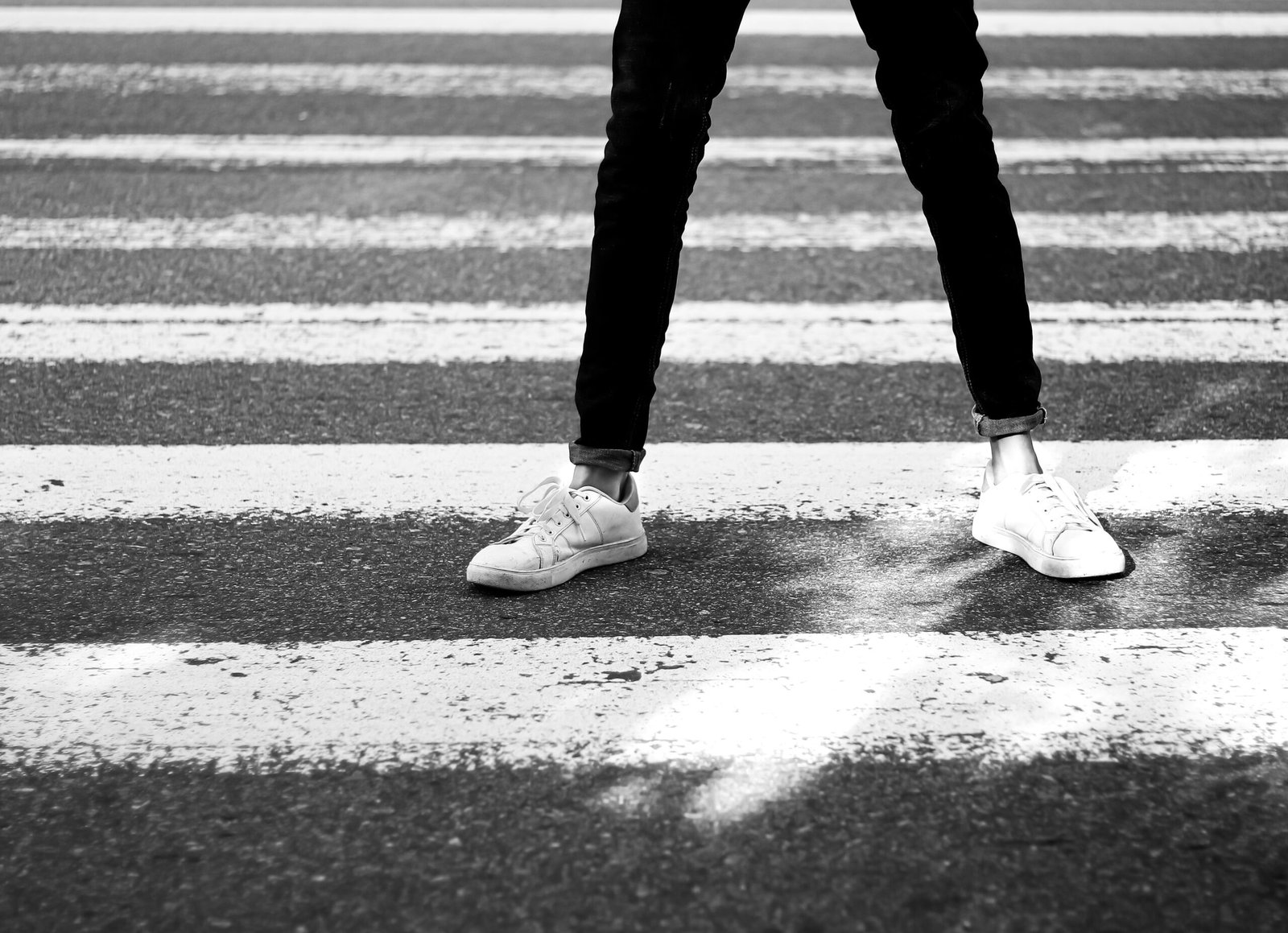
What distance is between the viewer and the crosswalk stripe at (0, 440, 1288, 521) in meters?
3.03

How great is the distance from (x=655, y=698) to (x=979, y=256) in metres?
1.15

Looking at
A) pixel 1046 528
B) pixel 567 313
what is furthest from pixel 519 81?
pixel 1046 528

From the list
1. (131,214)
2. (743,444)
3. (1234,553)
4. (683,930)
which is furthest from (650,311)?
(131,214)

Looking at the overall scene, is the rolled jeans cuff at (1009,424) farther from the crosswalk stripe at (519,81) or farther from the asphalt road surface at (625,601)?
the crosswalk stripe at (519,81)

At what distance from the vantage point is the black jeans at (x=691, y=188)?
2.70m

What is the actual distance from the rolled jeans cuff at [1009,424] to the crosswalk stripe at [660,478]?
0.66 ft

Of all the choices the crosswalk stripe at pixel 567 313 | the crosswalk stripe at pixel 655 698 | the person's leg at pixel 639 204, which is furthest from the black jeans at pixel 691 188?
the crosswalk stripe at pixel 567 313

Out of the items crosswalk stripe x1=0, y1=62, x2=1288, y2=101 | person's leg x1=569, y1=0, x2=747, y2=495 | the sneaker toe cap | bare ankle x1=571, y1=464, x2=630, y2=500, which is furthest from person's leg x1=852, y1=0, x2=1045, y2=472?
crosswalk stripe x1=0, y1=62, x2=1288, y2=101

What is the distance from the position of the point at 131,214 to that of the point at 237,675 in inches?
127

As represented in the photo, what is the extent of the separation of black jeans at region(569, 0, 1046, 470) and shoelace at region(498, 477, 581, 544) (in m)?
0.08

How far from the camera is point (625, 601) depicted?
8.55ft

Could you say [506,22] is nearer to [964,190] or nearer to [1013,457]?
[964,190]

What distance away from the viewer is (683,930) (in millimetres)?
1687

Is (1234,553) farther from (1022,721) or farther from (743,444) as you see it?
(743,444)
